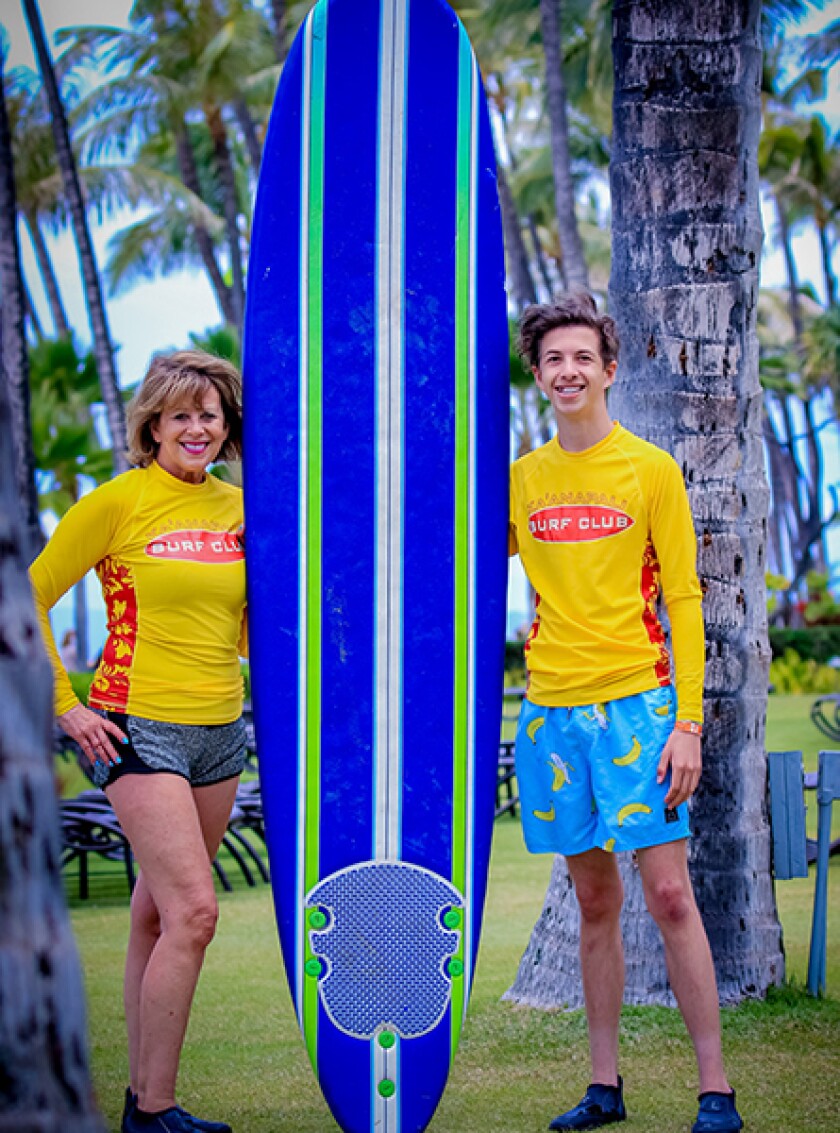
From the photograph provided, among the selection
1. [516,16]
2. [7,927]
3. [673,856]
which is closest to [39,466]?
[516,16]

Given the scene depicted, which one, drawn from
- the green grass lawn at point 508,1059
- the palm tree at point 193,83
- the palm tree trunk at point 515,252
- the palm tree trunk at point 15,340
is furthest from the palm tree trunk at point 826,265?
the green grass lawn at point 508,1059

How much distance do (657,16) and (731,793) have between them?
216 centimetres

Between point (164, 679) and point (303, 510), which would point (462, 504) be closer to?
point (303, 510)

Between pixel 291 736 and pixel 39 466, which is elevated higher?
pixel 39 466

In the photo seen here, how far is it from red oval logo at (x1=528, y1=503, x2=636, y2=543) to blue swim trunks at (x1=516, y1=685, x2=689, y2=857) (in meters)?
0.34

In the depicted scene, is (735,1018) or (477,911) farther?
(735,1018)

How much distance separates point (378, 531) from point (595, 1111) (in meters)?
1.34

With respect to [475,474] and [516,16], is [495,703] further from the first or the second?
[516,16]

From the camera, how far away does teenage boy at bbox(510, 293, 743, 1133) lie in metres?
2.65

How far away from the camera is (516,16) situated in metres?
21.8

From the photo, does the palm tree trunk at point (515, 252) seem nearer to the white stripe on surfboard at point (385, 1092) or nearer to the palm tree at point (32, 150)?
the palm tree at point (32, 150)

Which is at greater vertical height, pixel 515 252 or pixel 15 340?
pixel 515 252

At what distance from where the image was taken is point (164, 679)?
8.85ft

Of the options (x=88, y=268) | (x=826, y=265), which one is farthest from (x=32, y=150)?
(x=826, y=265)
